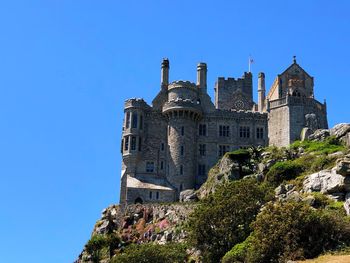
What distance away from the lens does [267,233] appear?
44375mm

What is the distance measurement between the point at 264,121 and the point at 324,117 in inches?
345

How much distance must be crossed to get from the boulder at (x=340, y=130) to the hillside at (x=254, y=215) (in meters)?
0.18

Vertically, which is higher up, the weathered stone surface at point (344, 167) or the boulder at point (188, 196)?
the boulder at point (188, 196)

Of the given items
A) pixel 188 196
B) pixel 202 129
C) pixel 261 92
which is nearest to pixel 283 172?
pixel 188 196

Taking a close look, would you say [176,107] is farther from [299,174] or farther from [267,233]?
[267,233]

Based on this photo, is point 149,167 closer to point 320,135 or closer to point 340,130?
point 320,135

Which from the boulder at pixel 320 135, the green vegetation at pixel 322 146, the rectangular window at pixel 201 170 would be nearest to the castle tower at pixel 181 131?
the rectangular window at pixel 201 170

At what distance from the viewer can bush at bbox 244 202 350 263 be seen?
4294 centimetres

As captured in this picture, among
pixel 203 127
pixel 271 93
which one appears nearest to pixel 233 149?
pixel 203 127

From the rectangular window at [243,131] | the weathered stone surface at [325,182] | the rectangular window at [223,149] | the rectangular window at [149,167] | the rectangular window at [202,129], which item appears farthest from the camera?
the rectangular window at [243,131]

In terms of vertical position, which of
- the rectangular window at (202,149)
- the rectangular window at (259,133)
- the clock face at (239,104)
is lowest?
the rectangular window at (202,149)

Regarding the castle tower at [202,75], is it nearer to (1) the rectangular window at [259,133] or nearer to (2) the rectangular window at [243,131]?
(2) the rectangular window at [243,131]

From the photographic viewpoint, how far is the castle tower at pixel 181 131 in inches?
3319

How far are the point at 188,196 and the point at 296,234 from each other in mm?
36144
